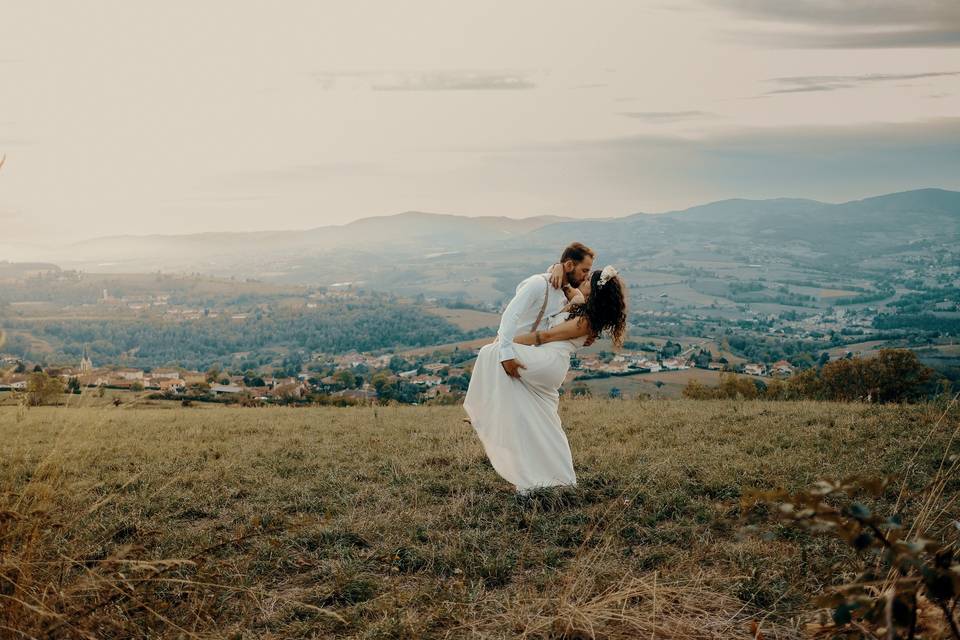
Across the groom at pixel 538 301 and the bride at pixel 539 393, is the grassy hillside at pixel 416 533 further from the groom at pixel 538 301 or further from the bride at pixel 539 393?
the groom at pixel 538 301

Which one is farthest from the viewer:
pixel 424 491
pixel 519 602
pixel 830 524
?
pixel 424 491

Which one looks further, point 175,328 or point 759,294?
point 759,294

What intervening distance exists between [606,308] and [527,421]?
1.48 metres

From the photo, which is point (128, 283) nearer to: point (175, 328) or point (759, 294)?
point (175, 328)

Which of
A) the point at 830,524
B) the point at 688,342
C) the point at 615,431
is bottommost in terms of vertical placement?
the point at 688,342

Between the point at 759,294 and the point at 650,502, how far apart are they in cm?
12435

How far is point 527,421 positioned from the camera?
284 inches

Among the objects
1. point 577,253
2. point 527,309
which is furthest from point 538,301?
point 577,253

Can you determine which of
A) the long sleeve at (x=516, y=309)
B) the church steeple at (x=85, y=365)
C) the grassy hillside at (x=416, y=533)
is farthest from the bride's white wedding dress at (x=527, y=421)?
Result: the church steeple at (x=85, y=365)

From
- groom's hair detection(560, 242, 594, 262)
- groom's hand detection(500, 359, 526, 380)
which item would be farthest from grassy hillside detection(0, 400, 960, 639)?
groom's hair detection(560, 242, 594, 262)

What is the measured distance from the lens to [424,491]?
7.29 m

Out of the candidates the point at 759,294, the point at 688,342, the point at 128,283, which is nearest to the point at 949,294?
the point at 759,294

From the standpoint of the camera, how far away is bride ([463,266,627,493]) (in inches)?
281

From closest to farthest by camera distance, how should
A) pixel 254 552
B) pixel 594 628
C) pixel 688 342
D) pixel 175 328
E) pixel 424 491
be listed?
pixel 594 628 < pixel 254 552 < pixel 424 491 < pixel 688 342 < pixel 175 328
